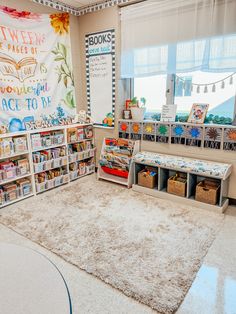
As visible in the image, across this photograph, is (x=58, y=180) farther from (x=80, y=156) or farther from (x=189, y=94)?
(x=189, y=94)

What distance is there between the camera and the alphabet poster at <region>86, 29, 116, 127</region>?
350cm

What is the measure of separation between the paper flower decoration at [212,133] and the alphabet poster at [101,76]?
1.46m

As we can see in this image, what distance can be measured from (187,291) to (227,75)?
2327mm

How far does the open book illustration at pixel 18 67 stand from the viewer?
2893 mm

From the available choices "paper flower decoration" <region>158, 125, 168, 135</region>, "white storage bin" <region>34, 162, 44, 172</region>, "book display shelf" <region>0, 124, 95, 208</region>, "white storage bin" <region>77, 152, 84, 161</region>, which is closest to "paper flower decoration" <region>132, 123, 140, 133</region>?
"paper flower decoration" <region>158, 125, 168, 135</region>

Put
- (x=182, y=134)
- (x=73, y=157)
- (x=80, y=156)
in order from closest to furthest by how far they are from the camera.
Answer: (x=182, y=134) → (x=73, y=157) → (x=80, y=156)

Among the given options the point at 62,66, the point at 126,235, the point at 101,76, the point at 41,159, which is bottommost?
the point at 126,235

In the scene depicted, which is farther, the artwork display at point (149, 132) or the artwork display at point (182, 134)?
the artwork display at point (149, 132)

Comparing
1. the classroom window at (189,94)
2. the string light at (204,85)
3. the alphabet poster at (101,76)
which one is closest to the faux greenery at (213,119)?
the classroom window at (189,94)

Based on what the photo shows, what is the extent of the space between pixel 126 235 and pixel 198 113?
1748 millimetres

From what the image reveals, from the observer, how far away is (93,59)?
12.0ft

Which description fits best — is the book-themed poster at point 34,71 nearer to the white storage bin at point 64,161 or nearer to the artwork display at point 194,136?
the white storage bin at point 64,161

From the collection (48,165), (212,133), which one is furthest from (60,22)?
(212,133)

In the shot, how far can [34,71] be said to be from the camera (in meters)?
3.22
